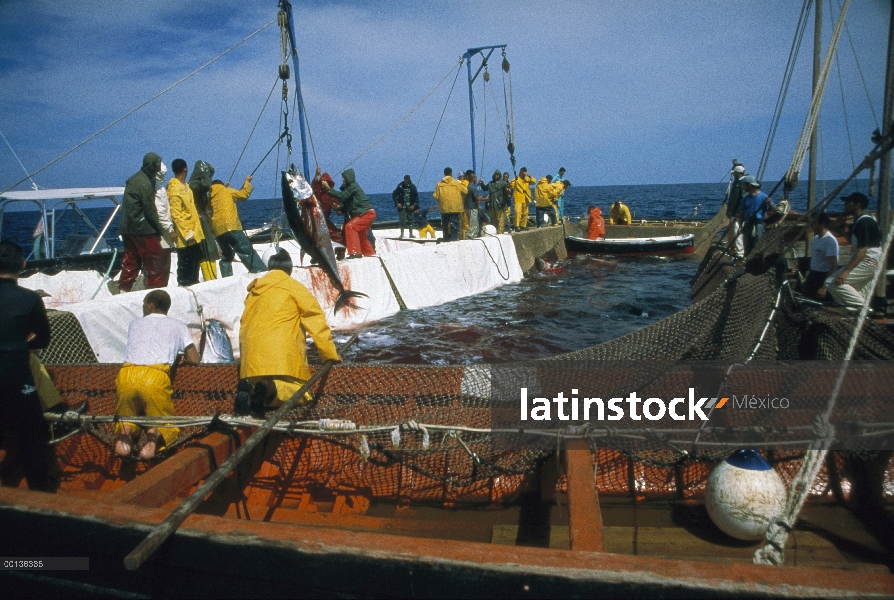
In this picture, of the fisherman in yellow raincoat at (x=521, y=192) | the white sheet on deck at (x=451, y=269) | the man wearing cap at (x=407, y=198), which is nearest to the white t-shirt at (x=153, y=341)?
the white sheet on deck at (x=451, y=269)

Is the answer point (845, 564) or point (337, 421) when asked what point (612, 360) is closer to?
point (845, 564)

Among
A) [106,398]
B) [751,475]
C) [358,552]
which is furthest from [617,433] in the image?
[106,398]

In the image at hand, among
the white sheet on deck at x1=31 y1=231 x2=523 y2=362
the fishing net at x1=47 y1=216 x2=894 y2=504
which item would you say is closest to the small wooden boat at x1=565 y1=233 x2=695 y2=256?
the white sheet on deck at x1=31 y1=231 x2=523 y2=362

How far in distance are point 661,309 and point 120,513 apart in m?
10.8

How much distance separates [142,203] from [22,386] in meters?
4.02

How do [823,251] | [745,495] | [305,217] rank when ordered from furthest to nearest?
1. [305,217]
2. [823,251]
3. [745,495]

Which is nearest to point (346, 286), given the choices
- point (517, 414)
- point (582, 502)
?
point (517, 414)

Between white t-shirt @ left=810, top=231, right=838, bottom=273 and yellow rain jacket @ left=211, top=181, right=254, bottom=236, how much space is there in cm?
817

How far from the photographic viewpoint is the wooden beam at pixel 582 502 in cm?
232

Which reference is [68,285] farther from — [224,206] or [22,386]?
[22,386]

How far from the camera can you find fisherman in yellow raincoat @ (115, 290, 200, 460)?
12.6ft

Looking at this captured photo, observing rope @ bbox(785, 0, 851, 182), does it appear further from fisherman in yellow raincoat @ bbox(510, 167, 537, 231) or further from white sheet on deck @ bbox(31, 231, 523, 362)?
fisherman in yellow raincoat @ bbox(510, 167, 537, 231)

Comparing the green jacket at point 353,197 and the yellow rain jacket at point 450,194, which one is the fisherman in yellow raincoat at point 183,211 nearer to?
the green jacket at point 353,197

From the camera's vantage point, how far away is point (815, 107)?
591 centimetres
